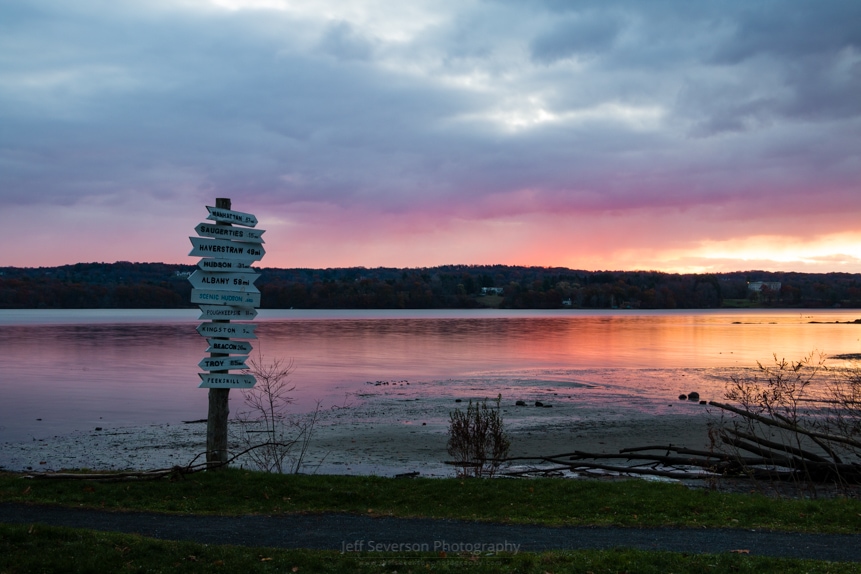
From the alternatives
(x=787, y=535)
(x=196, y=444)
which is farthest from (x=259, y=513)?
(x=196, y=444)

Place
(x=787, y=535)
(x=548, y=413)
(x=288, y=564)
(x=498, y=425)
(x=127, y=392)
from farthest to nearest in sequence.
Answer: (x=127, y=392)
(x=548, y=413)
(x=498, y=425)
(x=787, y=535)
(x=288, y=564)

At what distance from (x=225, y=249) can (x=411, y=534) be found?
19.4 feet

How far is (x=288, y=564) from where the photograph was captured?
7.04 m

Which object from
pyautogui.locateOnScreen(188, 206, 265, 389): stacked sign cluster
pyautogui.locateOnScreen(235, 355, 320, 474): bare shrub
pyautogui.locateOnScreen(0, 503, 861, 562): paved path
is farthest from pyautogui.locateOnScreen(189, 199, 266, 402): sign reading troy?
pyautogui.locateOnScreen(0, 503, 861, 562): paved path

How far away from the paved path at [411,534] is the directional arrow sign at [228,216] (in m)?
4.85

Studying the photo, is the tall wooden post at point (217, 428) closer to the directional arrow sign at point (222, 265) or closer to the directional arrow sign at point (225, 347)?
the directional arrow sign at point (225, 347)

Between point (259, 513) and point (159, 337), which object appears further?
point (159, 337)

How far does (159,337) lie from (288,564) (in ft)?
213

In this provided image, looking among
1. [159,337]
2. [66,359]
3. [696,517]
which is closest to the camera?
[696,517]

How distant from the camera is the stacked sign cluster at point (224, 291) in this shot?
1183cm

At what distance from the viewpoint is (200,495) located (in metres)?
10.3

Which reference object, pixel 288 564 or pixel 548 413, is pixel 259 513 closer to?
pixel 288 564

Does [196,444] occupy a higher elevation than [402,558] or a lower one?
lower

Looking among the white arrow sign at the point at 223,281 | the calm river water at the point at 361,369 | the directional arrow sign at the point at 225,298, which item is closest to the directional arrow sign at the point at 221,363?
Answer: the directional arrow sign at the point at 225,298
